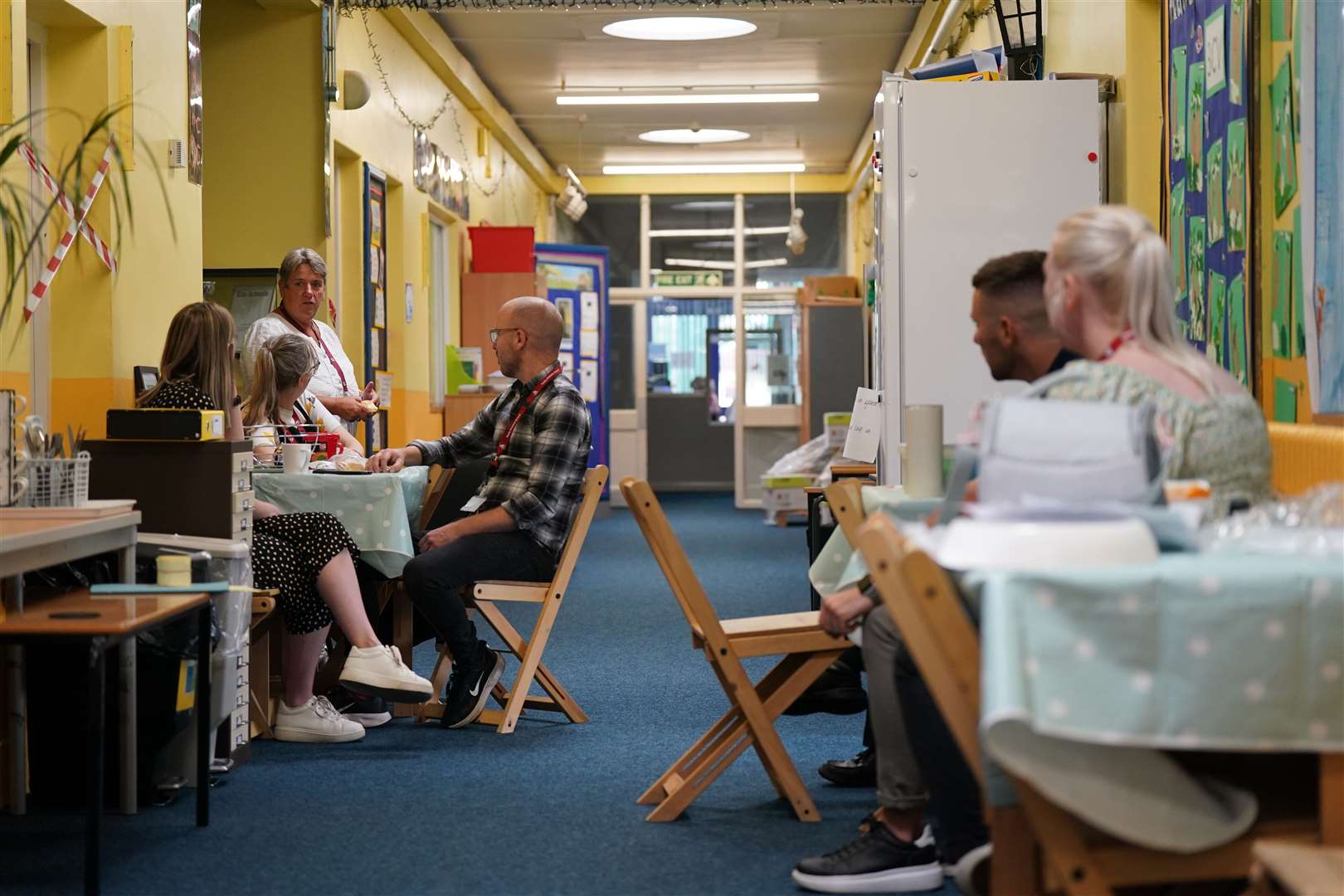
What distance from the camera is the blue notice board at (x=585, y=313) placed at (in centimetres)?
1311

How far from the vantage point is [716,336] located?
16375 millimetres

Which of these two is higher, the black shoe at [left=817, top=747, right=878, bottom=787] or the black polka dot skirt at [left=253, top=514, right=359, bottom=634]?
the black polka dot skirt at [left=253, top=514, right=359, bottom=634]

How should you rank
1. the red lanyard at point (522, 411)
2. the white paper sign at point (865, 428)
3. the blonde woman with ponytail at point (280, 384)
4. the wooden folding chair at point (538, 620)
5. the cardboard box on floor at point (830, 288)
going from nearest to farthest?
the wooden folding chair at point (538, 620), the red lanyard at point (522, 411), the blonde woman with ponytail at point (280, 384), the white paper sign at point (865, 428), the cardboard box on floor at point (830, 288)

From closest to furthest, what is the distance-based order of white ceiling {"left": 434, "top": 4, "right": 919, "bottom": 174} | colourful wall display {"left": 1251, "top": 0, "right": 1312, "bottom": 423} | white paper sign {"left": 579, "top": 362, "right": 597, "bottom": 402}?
colourful wall display {"left": 1251, "top": 0, "right": 1312, "bottom": 423} → white ceiling {"left": 434, "top": 4, "right": 919, "bottom": 174} → white paper sign {"left": 579, "top": 362, "right": 597, "bottom": 402}

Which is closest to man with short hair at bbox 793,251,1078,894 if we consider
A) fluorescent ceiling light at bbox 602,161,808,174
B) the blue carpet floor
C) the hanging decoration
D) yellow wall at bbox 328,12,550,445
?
the blue carpet floor

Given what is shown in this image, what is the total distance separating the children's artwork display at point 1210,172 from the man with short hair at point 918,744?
0.52 meters

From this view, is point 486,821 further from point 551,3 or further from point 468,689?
point 551,3

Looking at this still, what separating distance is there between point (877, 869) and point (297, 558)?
2152 millimetres

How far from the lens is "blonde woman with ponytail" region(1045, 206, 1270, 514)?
2311 millimetres

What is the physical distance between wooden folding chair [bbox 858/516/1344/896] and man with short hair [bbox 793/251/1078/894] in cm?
26

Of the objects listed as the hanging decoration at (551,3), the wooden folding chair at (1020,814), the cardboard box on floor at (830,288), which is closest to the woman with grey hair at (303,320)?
the hanging decoration at (551,3)

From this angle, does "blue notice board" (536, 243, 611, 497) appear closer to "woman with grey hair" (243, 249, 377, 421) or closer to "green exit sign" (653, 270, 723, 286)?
"green exit sign" (653, 270, 723, 286)

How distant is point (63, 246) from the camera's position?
465cm

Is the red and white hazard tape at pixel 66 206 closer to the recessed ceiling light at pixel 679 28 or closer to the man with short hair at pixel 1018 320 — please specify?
the man with short hair at pixel 1018 320
